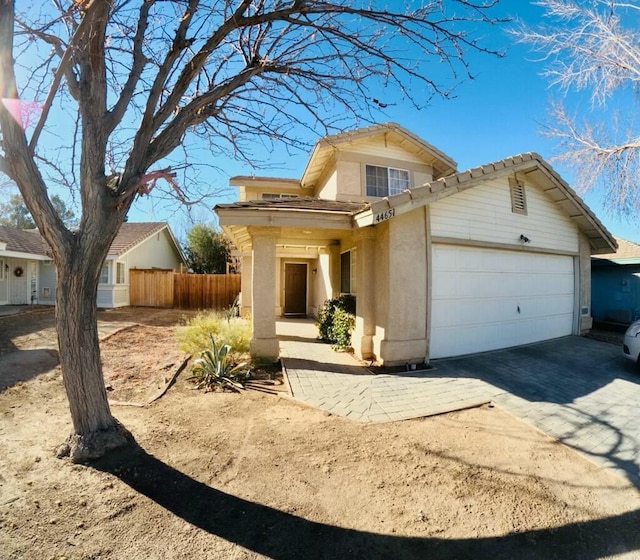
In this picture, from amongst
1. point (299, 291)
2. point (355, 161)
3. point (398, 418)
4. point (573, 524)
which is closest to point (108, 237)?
point (398, 418)

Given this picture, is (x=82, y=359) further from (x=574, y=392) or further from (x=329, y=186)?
(x=329, y=186)

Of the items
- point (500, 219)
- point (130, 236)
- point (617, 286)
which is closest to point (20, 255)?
point (130, 236)

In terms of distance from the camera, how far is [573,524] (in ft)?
8.75

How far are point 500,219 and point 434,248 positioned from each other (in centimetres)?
240

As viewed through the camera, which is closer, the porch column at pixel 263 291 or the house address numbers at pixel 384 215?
the house address numbers at pixel 384 215

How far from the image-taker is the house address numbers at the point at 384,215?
19.9ft

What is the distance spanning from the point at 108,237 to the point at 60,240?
409 millimetres

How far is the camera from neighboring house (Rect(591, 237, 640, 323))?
39.6 feet

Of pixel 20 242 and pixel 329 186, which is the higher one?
pixel 329 186

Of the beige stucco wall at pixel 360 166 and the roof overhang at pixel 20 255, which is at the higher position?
the beige stucco wall at pixel 360 166

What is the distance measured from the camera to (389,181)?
1135cm

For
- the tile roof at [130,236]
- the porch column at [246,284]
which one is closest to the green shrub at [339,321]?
the porch column at [246,284]

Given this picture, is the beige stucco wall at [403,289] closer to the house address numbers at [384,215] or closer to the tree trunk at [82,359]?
the house address numbers at [384,215]

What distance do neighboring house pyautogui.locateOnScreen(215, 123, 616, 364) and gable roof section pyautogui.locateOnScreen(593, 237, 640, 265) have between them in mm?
2573
